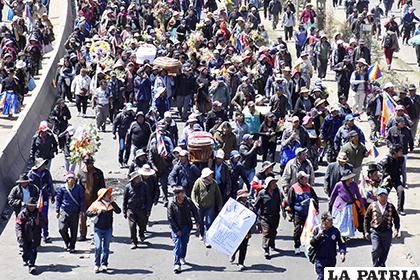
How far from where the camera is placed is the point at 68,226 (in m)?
19.5

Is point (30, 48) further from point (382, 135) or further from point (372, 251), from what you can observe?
point (372, 251)

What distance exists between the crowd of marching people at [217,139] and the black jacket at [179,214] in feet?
0.07

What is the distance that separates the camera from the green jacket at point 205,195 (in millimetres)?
19578

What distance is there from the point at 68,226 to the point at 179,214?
2062 mm

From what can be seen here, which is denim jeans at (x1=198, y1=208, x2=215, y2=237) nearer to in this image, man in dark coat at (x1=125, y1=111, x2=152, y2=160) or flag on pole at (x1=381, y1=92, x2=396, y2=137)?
man in dark coat at (x1=125, y1=111, x2=152, y2=160)

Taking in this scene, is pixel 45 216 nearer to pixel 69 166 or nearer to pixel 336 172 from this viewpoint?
pixel 69 166

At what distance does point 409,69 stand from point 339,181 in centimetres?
1755

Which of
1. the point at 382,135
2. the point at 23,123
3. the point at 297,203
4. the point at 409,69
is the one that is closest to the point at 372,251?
the point at 297,203

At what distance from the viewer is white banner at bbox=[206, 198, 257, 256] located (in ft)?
60.6

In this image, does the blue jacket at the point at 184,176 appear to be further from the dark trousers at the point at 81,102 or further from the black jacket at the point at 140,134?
the dark trousers at the point at 81,102

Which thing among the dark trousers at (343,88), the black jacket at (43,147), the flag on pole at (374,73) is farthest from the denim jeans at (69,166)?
the dark trousers at (343,88)

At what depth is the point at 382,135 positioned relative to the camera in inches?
1043

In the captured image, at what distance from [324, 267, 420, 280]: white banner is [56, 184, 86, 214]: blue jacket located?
5036 mm

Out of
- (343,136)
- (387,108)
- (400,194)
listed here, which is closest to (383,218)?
(400,194)
